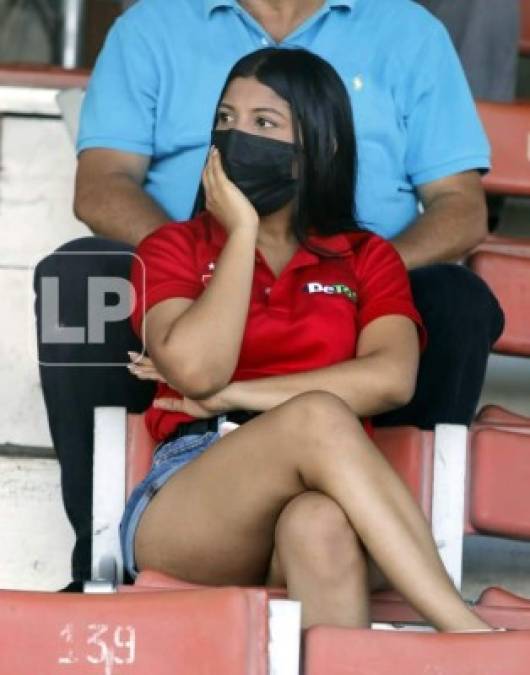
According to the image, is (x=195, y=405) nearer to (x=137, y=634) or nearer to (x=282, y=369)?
(x=282, y=369)

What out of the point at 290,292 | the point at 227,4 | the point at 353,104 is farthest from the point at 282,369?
the point at 227,4

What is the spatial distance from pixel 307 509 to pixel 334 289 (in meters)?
0.45

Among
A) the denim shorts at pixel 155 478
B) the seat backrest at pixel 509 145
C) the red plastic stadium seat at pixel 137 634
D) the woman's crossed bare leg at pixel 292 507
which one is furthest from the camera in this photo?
the seat backrest at pixel 509 145

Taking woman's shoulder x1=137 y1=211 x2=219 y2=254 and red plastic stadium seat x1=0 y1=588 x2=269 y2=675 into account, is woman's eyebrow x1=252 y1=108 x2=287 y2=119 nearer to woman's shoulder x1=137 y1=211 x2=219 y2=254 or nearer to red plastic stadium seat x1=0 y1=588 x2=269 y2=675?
woman's shoulder x1=137 y1=211 x2=219 y2=254

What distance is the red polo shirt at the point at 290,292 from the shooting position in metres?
2.55

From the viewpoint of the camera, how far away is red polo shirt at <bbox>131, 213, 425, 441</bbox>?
255cm

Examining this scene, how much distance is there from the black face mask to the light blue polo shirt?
1.23 ft

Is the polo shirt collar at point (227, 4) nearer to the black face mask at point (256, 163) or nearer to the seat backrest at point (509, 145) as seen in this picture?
the seat backrest at point (509, 145)

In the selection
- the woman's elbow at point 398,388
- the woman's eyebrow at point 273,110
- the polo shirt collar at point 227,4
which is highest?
the polo shirt collar at point 227,4

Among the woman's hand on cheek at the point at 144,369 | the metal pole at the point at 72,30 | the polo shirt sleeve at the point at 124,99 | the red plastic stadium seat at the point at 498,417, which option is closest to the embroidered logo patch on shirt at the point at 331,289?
the woman's hand on cheek at the point at 144,369

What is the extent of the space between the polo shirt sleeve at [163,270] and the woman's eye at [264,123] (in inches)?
6.9

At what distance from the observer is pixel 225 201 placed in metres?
2.55

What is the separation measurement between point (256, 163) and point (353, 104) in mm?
527

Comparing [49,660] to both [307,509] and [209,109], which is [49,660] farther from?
[209,109]
